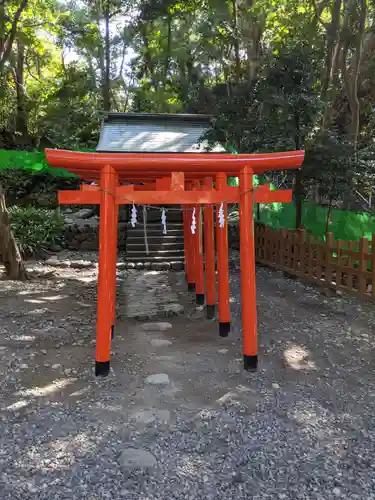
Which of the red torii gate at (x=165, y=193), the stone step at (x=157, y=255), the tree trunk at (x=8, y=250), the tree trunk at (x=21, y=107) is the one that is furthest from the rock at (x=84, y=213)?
the red torii gate at (x=165, y=193)

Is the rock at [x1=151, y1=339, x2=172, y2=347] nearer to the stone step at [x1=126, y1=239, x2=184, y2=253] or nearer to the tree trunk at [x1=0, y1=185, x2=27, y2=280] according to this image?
the tree trunk at [x1=0, y1=185, x2=27, y2=280]

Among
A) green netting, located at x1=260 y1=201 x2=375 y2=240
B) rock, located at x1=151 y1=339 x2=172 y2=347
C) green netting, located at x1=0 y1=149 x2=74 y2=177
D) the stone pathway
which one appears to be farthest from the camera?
green netting, located at x1=0 y1=149 x2=74 y2=177

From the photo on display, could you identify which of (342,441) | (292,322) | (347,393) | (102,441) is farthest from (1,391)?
(292,322)

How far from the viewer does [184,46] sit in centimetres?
2241

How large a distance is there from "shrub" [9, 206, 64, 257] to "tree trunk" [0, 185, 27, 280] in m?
2.24

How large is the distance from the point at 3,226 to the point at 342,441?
762 centimetres

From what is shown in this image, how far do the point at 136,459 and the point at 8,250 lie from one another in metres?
6.78

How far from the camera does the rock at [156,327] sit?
614 centimetres

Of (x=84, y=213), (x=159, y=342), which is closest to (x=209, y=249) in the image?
(x=159, y=342)

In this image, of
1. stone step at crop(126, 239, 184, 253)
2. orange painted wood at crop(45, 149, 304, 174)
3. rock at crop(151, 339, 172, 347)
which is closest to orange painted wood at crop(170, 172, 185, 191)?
orange painted wood at crop(45, 149, 304, 174)

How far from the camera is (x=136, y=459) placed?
10.2 feet

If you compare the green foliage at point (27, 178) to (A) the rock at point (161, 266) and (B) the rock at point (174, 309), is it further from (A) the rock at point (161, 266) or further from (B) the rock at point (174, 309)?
(B) the rock at point (174, 309)

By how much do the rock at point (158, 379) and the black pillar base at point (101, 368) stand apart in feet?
1.56

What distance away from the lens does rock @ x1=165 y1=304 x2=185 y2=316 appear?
6.80 meters
